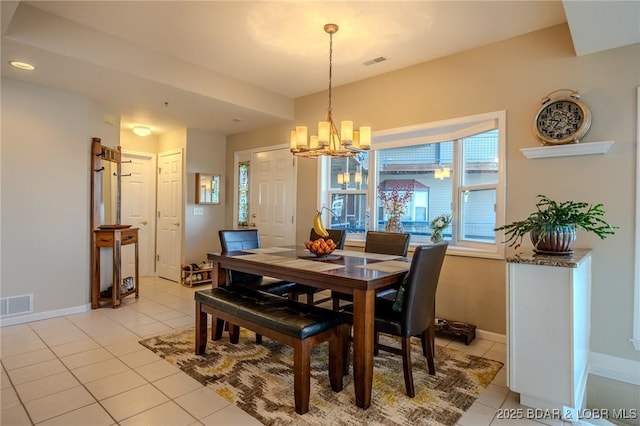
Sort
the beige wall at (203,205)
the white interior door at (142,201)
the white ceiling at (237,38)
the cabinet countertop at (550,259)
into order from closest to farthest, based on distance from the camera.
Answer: the cabinet countertop at (550,259) < the white ceiling at (237,38) < the beige wall at (203,205) < the white interior door at (142,201)

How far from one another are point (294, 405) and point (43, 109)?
154 inches

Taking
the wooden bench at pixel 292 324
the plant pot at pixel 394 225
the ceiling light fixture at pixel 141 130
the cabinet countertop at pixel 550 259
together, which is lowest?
the wooden bench at pixel 292 324

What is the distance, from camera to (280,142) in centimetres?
524

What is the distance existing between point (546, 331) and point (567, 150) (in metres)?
1.57

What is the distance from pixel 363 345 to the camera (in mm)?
2111

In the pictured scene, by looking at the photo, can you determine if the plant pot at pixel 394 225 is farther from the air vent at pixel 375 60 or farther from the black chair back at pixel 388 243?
the air vent at pixel 375 60

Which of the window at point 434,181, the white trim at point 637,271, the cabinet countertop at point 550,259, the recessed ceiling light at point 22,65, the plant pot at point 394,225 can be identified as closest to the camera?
the cabinet countertop at point 550,259

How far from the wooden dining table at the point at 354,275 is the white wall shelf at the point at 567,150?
1.44 meters

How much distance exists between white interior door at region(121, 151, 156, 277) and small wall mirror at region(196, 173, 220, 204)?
113 cm

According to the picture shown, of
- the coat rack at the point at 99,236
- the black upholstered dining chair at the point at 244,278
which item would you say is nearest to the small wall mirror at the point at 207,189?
the coat rack at the point at 99,236

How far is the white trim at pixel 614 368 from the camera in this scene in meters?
2.59

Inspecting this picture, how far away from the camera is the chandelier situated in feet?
9.29

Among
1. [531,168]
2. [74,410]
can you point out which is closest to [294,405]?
[74,410]

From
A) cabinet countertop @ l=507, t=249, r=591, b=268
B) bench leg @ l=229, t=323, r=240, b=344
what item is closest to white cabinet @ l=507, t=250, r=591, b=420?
cabinet countertop @ l=507, t=249, r=591, b=268
